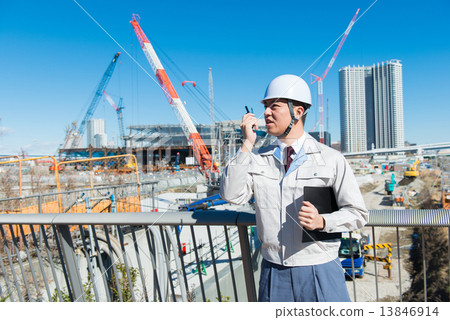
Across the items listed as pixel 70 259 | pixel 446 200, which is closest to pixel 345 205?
pixel 70 259

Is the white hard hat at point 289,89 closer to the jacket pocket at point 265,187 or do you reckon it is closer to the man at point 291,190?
the man at point 291,190

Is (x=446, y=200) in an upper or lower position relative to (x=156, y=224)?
lower

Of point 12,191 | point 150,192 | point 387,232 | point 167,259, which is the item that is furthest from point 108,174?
point 387,232

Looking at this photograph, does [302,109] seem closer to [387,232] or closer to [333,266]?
[333,266]

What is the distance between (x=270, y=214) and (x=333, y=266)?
1.42ft

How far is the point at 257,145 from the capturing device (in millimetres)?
1999

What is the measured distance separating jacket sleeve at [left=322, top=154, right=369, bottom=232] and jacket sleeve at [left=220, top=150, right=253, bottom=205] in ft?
1.45

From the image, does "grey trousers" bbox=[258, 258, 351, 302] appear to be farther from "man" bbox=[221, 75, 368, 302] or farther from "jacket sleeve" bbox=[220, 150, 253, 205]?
"jacket sleeve" bbox=[220, 150, 253, 205]

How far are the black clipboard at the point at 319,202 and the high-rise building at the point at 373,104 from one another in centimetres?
110

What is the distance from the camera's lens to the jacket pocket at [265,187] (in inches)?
69.9

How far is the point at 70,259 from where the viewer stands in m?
2.88

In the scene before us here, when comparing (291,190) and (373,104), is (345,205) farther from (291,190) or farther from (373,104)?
(373,104)

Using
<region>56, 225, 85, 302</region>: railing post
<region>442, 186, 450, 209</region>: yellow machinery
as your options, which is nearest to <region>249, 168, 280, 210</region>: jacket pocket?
<region>56, 225, 85, 302</region>: railing post

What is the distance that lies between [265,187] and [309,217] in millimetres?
310
